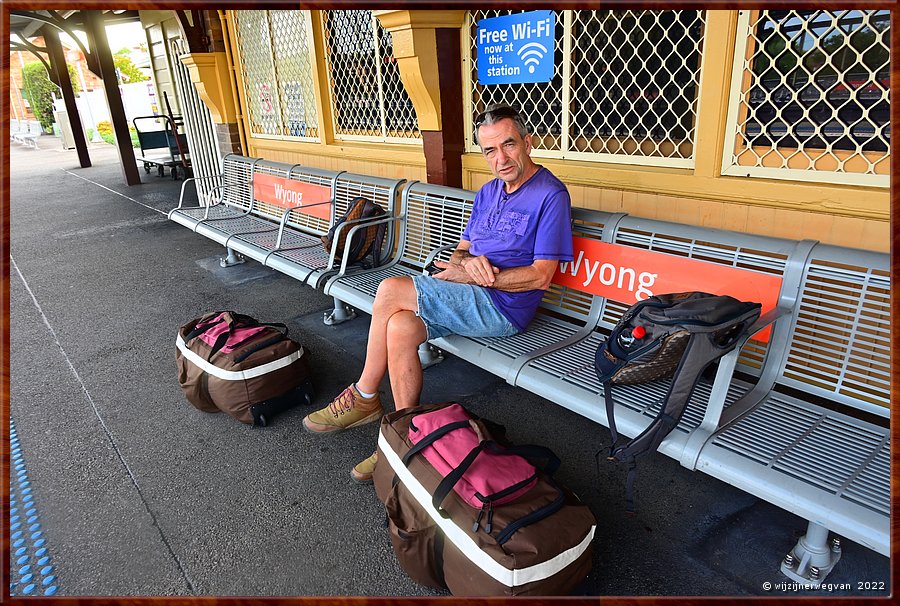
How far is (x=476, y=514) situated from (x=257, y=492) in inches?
41.3

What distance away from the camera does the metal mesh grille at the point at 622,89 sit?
2.58 meters

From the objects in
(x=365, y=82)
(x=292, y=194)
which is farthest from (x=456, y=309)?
(x=365, y=82)

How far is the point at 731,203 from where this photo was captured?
2.47 m

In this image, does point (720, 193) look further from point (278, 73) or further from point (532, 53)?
point (278, 73)

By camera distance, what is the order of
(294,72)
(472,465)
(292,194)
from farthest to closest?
(294,72) < (292,194) < (472,465)

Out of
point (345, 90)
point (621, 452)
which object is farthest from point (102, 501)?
point (345, 90)

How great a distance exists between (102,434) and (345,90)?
10.8 feet

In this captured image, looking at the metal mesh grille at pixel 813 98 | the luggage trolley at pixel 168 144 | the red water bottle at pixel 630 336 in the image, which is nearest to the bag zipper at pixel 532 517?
the red water bottle at pixel 630 336

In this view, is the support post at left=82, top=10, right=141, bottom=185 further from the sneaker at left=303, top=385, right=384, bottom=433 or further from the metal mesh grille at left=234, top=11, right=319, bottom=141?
the sneaker at left=303, top=385, right=384, bottom=433

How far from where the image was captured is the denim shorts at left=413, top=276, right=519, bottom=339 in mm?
2283

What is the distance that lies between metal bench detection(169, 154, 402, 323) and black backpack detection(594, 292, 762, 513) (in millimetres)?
1893

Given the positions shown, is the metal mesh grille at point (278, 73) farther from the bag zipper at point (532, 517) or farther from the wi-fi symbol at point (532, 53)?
the bag zipper at point (532, 517)

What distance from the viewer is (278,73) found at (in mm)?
5414

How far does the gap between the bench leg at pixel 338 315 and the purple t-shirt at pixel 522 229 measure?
4.57ft
